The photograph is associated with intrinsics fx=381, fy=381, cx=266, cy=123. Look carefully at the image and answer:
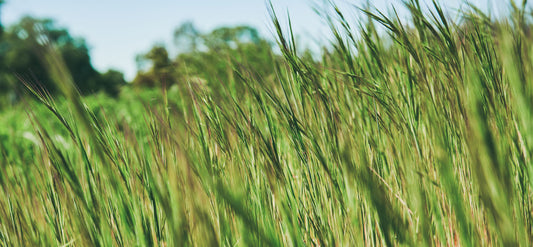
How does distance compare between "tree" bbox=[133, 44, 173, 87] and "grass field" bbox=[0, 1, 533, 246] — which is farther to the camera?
"tree" bbox=[133, 44, 173, 87]

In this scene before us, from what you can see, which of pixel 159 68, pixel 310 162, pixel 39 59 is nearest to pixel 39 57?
pixel 39 59

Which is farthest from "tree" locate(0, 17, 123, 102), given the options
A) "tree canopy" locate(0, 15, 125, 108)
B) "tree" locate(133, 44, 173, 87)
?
"tree" locate(133, 44, 173, 87)

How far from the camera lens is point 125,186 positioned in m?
0.84

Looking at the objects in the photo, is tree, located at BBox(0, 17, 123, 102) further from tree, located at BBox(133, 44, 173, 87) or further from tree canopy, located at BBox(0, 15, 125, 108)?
tree, located at BBox(133, 44, 173, 87)

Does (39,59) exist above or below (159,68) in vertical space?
below

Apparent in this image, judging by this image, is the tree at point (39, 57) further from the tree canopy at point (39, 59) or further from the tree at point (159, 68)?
the tree at point (159, 68)

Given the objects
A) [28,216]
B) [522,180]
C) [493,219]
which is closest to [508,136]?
[522,180]

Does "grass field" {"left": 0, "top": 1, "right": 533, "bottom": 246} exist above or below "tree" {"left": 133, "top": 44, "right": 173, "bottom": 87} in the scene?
below

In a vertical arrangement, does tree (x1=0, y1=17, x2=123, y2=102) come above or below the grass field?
above

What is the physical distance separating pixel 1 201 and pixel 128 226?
0.36 m

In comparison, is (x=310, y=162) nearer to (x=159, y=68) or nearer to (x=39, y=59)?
(x=39, y=59)


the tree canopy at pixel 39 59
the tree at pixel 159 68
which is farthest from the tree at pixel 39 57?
the tree at pixel 159 68

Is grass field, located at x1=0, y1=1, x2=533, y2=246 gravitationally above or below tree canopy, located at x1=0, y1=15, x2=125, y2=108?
below

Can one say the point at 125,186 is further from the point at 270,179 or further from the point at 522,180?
the point at 522,180
